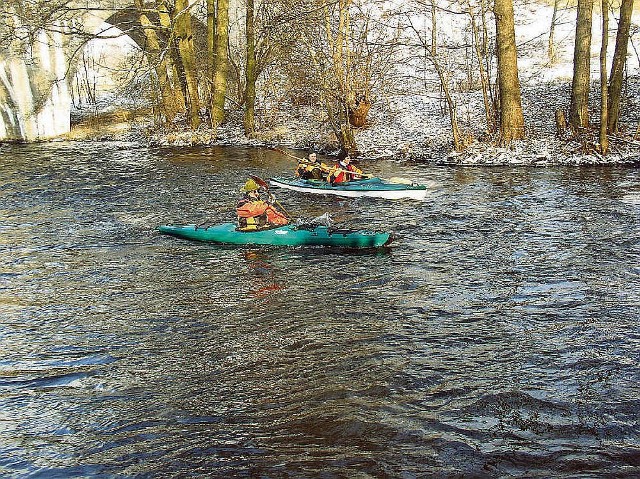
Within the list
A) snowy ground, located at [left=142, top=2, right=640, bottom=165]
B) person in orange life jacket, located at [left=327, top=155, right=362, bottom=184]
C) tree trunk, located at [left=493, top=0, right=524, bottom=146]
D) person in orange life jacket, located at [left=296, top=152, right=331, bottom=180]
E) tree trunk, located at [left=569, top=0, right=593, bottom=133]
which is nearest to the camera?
person in orange life jacket, located at [left=327, top=155, right=362, bottom=184]

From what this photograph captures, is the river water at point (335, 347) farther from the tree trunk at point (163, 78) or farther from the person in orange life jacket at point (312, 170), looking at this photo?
the tree trunk at point (163, 78)

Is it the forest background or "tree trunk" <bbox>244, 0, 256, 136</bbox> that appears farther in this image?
"tree trunk" <bbox>244, 0, 256, 136</bbox>

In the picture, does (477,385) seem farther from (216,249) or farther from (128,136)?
(128,136)

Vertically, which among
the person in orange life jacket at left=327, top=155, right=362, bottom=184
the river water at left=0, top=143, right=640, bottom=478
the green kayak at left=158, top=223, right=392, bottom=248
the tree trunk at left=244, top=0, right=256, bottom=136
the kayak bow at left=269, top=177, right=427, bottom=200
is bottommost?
the river water at left=0, top=143, right=640, bottom=478

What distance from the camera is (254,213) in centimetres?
1124

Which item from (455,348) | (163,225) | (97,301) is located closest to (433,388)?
(455,348)

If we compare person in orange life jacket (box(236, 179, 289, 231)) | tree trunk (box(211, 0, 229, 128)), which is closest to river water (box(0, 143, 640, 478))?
person in orange life jacket (box(236, 179, 289, 231))

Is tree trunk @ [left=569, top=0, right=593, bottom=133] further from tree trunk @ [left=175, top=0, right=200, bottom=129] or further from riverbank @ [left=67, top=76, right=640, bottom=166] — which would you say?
tree trunk @ [left=175, top=0, right=200, bottom=129]

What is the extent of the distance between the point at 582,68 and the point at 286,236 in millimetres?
10294

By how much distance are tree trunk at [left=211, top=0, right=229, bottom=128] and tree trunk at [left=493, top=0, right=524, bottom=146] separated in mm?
10611

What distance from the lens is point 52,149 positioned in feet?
76.3

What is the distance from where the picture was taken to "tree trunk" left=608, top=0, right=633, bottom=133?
52.6 ft

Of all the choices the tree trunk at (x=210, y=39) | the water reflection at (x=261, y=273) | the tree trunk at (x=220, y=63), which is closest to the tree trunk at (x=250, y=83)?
the tree trunk at (x=220, y=63)

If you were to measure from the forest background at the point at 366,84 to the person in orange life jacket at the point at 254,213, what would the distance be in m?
6.59
